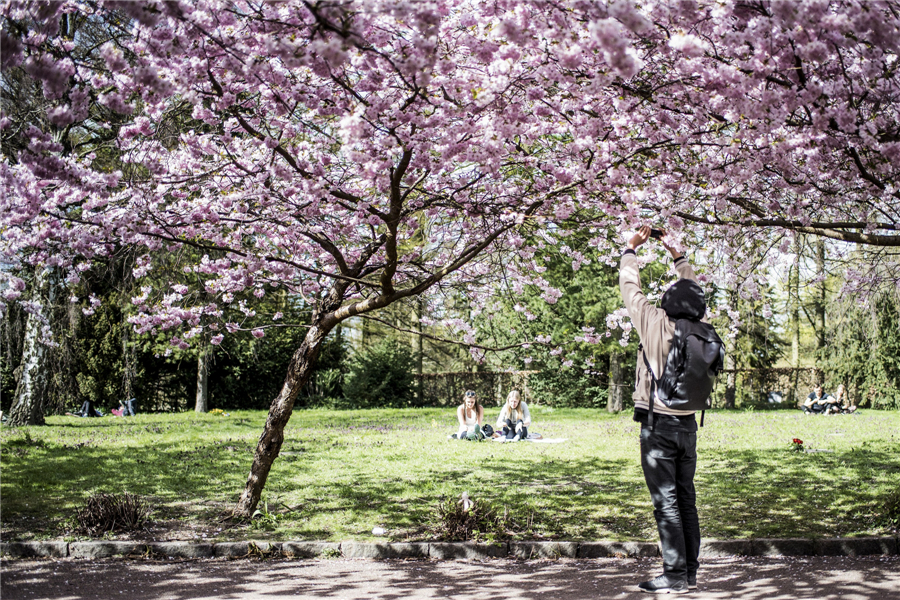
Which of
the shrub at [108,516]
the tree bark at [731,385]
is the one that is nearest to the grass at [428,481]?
the shrub at [108,516]

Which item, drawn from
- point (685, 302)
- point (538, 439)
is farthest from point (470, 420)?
point (685, 302)

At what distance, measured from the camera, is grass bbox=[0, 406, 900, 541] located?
6.66m

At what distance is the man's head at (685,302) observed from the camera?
426 centimetres

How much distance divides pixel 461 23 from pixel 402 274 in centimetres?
380

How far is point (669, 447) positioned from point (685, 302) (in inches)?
33.3

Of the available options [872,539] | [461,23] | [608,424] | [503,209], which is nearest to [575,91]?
[461,23]

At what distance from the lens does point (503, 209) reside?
6.12 metres

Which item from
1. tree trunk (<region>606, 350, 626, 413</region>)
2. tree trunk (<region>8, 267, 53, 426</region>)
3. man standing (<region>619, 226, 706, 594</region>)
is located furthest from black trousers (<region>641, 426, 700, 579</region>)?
tree trunk (<region>606, 350, 626, 413</region>)

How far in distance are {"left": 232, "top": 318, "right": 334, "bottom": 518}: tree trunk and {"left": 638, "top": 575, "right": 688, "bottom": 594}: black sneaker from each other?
12.0 ft

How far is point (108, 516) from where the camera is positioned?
653 centimetres

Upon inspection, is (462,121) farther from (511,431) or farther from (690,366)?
(511,431)

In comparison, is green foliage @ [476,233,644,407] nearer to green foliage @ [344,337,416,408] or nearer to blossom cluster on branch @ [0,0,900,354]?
green foliage @ [344,337,416,408]

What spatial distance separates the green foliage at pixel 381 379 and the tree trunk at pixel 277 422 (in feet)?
61.2

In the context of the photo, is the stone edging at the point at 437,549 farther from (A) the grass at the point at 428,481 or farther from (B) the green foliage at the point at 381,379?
(B) the green foliage at the point at 381,379
